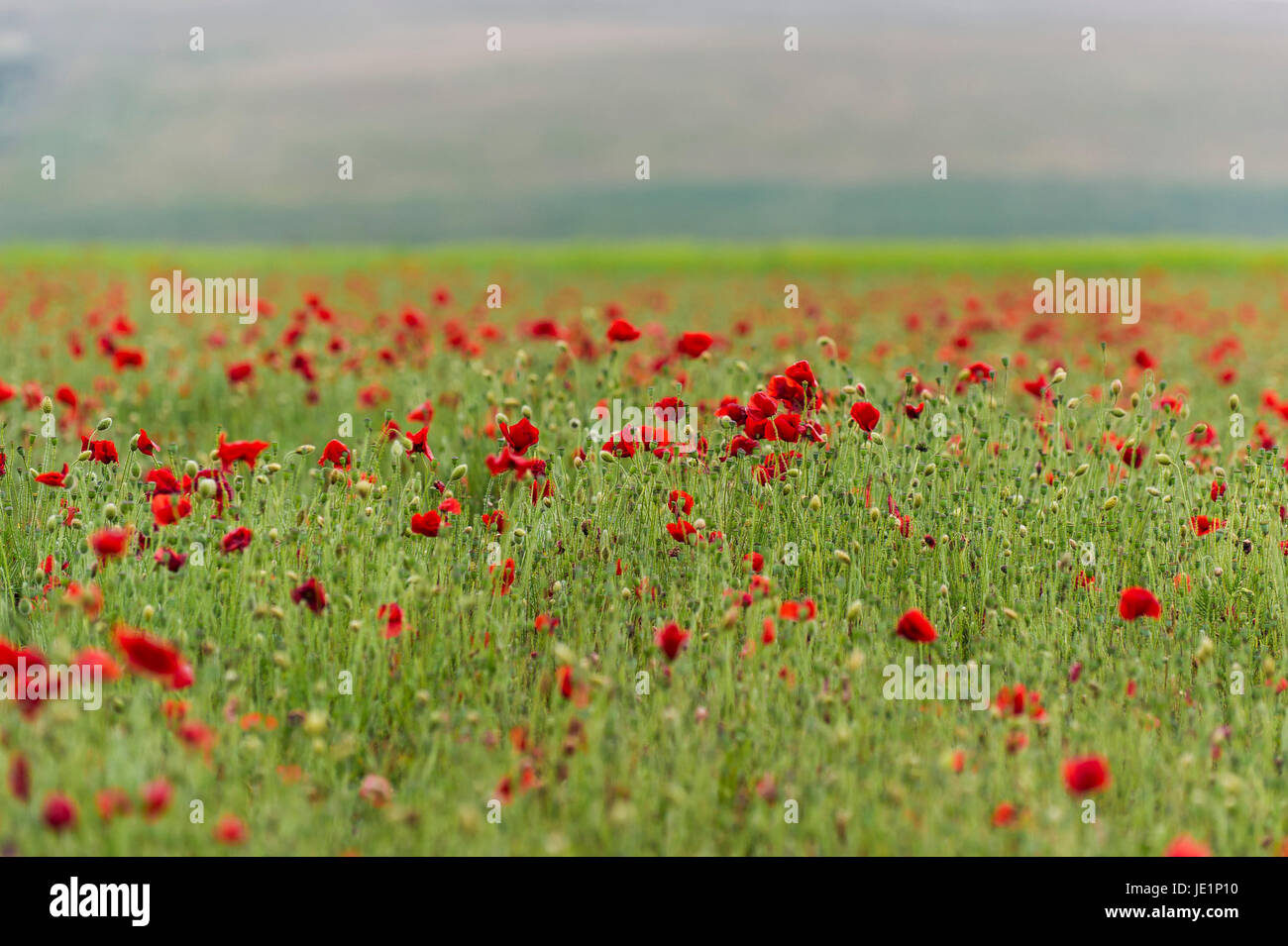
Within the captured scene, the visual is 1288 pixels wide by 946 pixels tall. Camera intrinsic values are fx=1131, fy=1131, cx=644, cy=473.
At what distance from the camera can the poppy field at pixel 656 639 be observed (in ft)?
9.09

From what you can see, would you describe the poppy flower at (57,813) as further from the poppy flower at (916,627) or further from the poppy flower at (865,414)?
the poppy flower at (865,414)

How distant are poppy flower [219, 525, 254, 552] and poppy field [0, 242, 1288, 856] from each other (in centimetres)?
1

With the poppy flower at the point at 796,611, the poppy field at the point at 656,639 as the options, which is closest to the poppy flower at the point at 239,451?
the poppy field at the point at 656,639

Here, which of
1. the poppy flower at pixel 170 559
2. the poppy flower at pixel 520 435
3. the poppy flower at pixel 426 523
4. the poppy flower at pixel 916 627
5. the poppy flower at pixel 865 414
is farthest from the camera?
the poppy flower at pixel 865 414

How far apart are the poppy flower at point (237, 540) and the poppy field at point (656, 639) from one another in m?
0.01

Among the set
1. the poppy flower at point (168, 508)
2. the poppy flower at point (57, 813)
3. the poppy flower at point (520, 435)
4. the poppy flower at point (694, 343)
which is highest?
the poppy flower at point (694, 343)

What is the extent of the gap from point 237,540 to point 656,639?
1354 millimetres

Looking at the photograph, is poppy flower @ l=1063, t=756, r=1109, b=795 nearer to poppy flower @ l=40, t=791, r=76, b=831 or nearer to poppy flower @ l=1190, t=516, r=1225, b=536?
poppy flower @ l=40, t=791, r=76, b=831

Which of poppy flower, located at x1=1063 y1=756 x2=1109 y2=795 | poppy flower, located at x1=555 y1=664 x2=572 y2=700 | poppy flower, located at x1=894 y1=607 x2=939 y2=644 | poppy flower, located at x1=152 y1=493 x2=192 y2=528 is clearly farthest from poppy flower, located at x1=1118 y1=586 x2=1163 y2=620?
poppy flower, located at x1=152 y1=493 x2=192 y2=528

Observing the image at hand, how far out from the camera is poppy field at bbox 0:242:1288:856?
2771 mm

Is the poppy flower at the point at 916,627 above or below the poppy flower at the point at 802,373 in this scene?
below

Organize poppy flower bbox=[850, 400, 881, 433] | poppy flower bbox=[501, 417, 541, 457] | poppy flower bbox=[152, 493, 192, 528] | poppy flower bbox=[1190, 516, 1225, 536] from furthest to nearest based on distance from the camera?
poppy flower bbox=[1190, 516, 1225, 536], poppy flower bbox=[850, 400, 881, 433], poppy flower bbox=[501, 417, 541, 457], poppy flower bbox=[152, 493, 192, 528]

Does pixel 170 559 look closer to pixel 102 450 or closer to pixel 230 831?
pixel 102 450
